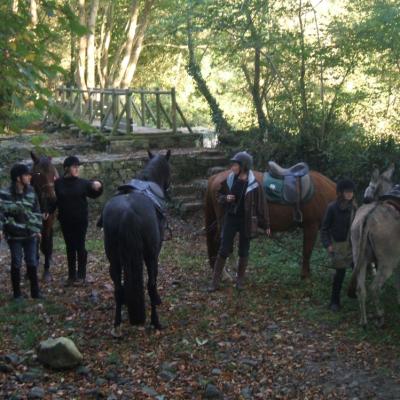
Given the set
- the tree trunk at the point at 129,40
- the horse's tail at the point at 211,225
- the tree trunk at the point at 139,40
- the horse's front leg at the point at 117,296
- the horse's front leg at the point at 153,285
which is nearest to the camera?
the horse's front leg at the point at 117,296

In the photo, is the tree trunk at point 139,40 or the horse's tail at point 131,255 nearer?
the horse's tail at point 131,255

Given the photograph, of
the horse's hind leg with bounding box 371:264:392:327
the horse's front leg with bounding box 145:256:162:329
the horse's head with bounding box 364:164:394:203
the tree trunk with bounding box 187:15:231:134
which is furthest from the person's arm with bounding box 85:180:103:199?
the tree trunk with bounding box 187:15:231:134

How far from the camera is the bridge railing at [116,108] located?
1686cm

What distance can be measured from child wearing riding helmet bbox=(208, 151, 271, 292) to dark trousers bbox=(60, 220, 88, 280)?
1972 mm

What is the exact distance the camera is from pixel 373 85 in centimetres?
1213

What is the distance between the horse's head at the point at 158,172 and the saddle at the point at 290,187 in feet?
6.58

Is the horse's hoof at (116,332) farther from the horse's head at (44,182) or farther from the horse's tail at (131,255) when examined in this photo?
the horse's head at (44,182)

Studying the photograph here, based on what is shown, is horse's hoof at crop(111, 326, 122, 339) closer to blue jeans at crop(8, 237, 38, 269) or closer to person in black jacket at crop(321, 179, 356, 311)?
blue jeans at crop(8, 237, 38, 269)

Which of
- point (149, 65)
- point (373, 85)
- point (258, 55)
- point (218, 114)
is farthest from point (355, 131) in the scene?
point (149, 65)

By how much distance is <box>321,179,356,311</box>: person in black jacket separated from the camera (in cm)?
688

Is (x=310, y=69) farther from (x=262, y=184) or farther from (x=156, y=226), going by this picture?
(x=156, y=226)

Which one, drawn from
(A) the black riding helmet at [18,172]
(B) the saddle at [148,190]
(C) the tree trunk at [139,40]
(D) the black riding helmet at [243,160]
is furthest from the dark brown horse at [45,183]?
(C) the tree trunk at [139,40]

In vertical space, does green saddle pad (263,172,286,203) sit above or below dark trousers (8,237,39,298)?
above

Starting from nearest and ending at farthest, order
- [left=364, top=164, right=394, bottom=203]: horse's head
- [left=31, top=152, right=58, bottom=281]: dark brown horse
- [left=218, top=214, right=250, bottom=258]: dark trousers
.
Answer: [left=364, top=164, right=394, bottom=203]: horse's head → [left=218, top=214, right=250, bottom=258]: dark trousers → [left=31, top=152, right=58, bottom=281]: dark brown horse
